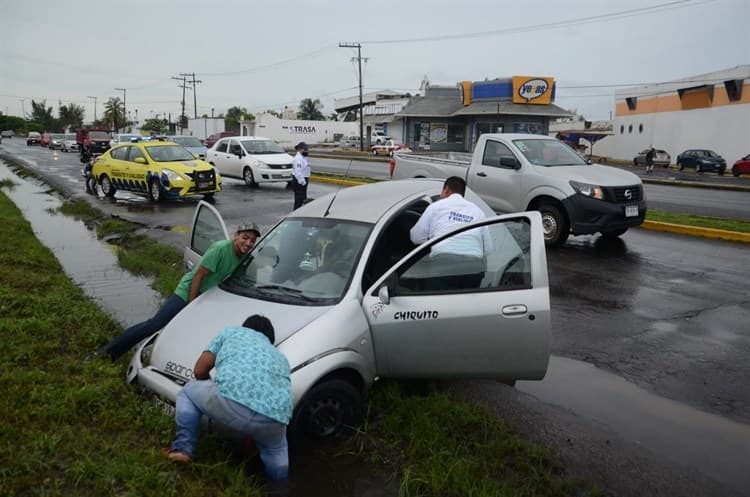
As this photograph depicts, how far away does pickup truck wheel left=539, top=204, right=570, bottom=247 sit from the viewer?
33.0ft

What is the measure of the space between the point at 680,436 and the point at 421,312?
2.04 metres

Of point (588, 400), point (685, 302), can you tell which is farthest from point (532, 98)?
point (588, 400)

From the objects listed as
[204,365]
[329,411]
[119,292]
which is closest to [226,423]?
[204,365]

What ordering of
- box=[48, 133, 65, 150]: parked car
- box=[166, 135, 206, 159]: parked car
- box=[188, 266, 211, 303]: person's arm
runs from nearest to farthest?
1. box=[188, 266, 211, 303]: person's arm
2. box=[166, 135, 206, 159]: parked car
3. box=[48, 133, 65, 150]: parked car

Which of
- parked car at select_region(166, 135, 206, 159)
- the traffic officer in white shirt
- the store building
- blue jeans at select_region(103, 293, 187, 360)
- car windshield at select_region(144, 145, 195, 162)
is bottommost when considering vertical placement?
blue jeans at select_region(103, 293, 187, 360)

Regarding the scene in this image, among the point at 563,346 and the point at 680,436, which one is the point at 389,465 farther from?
the point at 563,346

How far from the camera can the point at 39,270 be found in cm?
843

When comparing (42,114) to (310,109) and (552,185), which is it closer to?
(310,109)

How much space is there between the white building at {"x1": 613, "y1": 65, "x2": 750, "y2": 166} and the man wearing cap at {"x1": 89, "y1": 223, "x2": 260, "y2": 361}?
41899 millimetres

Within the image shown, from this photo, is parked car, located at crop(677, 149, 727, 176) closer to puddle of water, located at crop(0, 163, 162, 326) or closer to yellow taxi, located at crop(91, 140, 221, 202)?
yellow taxi, located at crop(91, 140, 221, 202)

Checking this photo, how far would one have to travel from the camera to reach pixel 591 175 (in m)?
10.1

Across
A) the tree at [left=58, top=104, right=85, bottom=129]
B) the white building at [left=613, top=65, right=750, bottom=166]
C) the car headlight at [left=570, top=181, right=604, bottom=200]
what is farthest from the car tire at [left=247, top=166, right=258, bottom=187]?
the tree at [left=58, top=104, right=85, bottom=129]

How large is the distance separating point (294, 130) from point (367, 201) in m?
70.2

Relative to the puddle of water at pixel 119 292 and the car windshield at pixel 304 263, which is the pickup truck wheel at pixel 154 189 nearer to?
the puddle of water at pixel 119 292
